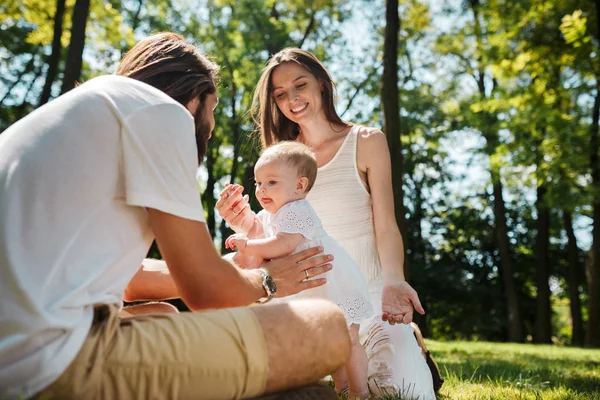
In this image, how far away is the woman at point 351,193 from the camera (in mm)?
3478

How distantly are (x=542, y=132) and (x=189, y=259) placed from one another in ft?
48.0

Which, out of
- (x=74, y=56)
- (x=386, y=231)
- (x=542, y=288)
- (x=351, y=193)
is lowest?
(x=542, y=288)

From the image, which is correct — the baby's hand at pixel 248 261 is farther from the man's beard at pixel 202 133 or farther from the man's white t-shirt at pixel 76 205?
the man's white t-shirt at pixel 76 205

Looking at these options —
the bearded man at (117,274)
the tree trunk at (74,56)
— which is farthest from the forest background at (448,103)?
the bearded man at (117,274)

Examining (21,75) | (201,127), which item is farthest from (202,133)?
(21,75)

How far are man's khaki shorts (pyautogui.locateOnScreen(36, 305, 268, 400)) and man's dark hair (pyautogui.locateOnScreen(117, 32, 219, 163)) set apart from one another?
933mm

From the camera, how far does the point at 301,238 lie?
3.20 meters

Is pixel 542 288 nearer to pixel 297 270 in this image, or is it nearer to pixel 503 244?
pixel 503 244

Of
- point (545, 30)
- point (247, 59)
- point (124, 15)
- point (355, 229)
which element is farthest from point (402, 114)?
point (355, 229)

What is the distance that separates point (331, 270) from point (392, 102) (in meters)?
6.03

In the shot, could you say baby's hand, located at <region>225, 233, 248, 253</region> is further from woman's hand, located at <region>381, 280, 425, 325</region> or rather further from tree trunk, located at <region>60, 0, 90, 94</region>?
tree trunk, located at <region>60, 0, 90, 94</region>

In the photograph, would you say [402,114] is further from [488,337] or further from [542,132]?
[488,337]

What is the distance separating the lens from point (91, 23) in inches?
625

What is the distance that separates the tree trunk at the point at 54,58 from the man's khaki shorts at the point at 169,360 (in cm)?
956
